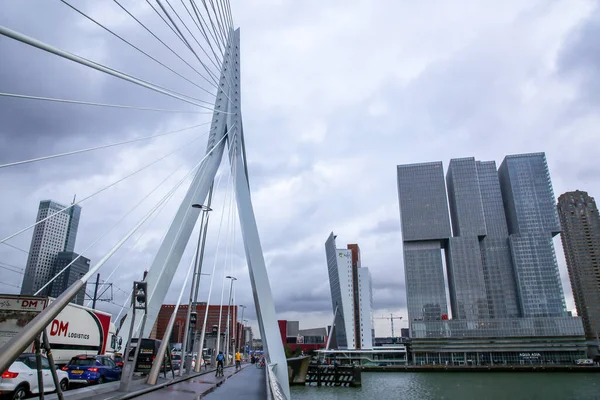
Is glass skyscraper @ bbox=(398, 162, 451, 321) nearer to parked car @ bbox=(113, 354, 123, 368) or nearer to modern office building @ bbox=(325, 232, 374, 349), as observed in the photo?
modern office building @ bbox=(325, 232, 374, 349)

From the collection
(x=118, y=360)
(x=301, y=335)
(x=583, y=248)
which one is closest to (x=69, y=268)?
(x=118, y=360)

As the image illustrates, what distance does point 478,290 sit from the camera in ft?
385

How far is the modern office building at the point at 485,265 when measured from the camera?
105 m

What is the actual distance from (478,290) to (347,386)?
81.6m

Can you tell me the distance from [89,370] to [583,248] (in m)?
176

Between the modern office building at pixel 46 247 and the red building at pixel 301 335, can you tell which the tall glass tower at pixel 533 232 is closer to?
the red building at pixel 301 335

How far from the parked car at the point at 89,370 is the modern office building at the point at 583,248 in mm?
167650

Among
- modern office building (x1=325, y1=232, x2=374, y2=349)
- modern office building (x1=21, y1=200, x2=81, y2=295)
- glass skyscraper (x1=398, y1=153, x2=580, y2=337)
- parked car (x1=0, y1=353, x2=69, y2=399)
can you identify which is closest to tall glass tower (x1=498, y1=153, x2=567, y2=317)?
glass skyscraper (x1=398, y1=153, x2=580, y2=337)

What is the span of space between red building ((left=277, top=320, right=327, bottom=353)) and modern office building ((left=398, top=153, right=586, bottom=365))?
157ft

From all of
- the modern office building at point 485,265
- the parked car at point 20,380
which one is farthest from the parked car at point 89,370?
the modern office building at point 485,265

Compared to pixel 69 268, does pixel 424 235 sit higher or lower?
higher

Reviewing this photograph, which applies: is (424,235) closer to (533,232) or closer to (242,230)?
(533,232)

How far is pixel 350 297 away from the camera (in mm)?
142625

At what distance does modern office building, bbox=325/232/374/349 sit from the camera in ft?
447
